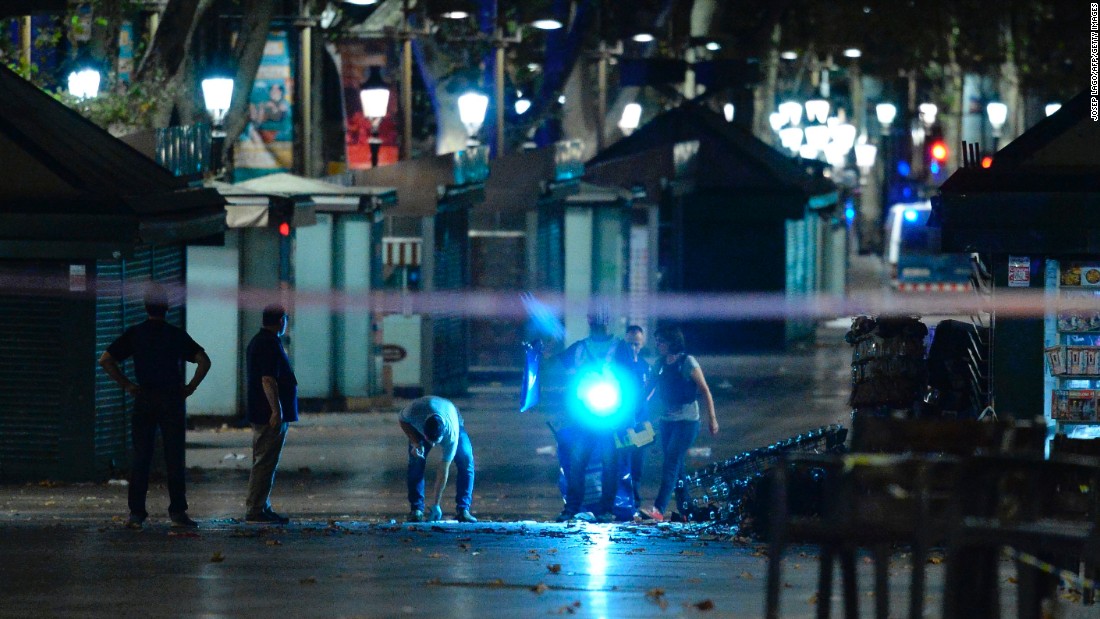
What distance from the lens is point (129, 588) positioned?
1034 cm

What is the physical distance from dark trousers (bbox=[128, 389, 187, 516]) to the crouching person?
1.82 meters

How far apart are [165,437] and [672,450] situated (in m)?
4.35

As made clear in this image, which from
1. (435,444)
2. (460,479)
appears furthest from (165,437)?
(460,479)

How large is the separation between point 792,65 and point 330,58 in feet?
72.9

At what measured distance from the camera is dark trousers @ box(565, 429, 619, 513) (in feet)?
52.1

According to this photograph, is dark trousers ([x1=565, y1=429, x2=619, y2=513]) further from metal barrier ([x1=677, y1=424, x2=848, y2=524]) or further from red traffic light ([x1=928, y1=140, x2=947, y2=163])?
red traffic light ([x1=928, y1=140, x2=947, y2=163])

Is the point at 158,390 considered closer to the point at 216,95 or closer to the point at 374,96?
the point at 216,95

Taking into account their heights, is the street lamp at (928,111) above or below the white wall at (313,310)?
above

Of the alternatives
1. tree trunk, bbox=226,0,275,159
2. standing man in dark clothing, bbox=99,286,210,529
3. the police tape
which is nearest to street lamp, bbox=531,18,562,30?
tree trunk, bbox=226,0,275,159

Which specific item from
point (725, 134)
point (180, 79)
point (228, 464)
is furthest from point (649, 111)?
point (228, 464)

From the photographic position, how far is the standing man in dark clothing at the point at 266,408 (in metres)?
14.7

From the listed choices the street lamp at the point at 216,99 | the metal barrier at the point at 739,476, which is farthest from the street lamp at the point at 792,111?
the metal barrier at the point at 739,476

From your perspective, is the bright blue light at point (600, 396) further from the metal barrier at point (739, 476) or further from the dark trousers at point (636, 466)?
the metal barrier at point (739, 476)

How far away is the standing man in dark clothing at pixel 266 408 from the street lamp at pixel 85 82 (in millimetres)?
9065
